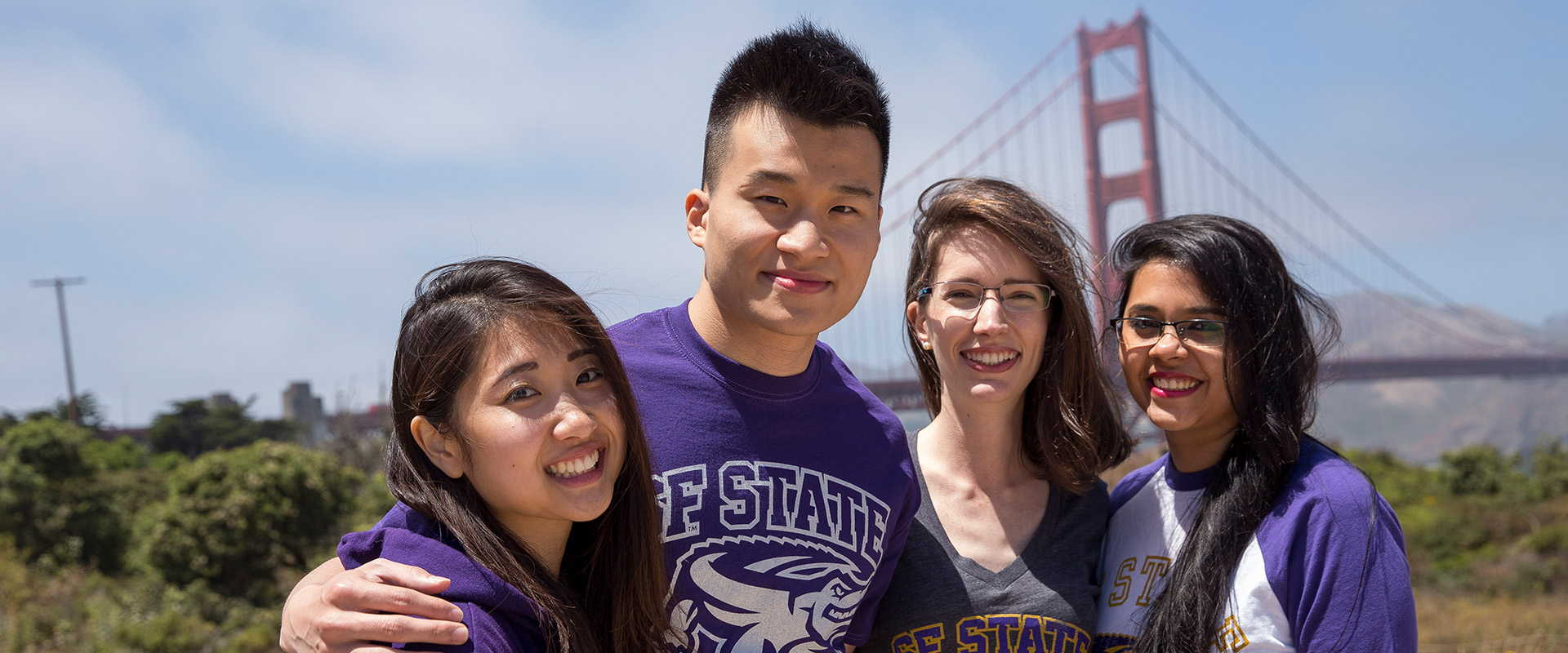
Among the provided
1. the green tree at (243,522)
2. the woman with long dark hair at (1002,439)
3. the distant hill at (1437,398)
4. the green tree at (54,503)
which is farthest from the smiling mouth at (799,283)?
the distant hill at (1437,398)

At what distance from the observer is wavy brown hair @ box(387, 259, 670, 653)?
5.08 feet

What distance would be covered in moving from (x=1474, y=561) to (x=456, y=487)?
11.0 m

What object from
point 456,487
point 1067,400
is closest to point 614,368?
point 456,487

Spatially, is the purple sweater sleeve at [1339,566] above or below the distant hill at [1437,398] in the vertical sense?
above

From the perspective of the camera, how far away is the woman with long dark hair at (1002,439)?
205cm

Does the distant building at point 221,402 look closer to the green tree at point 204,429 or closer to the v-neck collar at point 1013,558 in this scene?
the green tree at point 204,429

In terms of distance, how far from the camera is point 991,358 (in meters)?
Answer: 2.17

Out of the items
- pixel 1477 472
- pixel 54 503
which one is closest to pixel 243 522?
pixel 54 503

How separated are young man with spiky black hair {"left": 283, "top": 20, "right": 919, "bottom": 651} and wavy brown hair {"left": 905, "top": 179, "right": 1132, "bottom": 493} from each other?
388 millimetres

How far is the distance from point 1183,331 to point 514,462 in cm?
138

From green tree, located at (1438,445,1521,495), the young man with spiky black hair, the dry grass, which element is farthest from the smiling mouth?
green tree, located at (1438,445,1521,495)

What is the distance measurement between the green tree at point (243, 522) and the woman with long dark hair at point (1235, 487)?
33.4 feet

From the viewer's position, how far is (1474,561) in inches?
380

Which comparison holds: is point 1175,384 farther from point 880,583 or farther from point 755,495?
point 755,495
